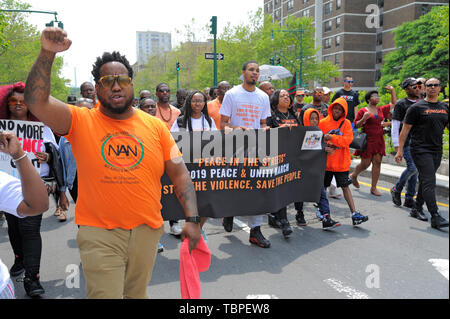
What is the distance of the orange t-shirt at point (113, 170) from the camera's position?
2.36m

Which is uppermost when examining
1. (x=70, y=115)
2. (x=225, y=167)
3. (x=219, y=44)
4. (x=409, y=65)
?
(x=219, y=44)

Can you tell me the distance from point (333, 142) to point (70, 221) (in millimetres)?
4565

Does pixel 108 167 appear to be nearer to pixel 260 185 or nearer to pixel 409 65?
pixel 260 185

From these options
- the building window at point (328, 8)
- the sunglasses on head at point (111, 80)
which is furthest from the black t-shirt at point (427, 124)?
the building window at point (328, 8)

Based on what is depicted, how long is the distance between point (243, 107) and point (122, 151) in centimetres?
307

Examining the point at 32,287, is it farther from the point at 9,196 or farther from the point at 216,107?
the point at 216,107

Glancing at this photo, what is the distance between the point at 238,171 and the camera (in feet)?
16.9

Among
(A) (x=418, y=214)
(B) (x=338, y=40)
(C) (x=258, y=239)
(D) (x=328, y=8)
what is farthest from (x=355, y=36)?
(C) (x=258, y=239)

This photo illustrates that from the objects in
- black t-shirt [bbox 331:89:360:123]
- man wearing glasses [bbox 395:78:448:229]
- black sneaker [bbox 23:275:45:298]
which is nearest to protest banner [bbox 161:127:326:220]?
black sneaker [bbox 23:275:45:298]

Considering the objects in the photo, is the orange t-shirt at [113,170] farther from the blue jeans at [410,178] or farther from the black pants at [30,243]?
the blue jeans at [410,178]

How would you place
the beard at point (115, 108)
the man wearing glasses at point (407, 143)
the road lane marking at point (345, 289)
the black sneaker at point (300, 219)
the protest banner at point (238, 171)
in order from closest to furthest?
the beard at point (115, 108) < the road lane marking at point (345, 289) < the protest banner at point (238, 171) < the black sneaker at point (300, 219) < the man wearing glasses at point (407, 143)

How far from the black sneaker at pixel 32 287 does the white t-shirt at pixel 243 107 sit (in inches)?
117
